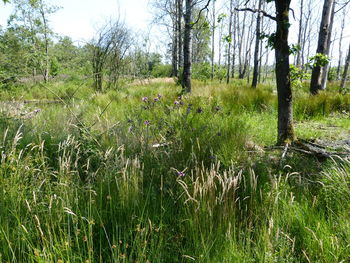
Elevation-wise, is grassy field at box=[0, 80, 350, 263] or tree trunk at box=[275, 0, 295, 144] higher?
tree trunk at box=[275, 0, 295, 144]

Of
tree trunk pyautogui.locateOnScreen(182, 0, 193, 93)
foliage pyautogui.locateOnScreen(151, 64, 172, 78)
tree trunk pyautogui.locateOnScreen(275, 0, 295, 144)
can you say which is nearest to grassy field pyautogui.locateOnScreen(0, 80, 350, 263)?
tree trunk pyautogui.locateOnScreen(275, 0, 295, 144)

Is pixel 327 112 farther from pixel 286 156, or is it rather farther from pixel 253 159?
pixel 253 159

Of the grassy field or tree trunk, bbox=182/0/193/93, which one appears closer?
the grassy field

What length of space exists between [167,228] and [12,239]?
838 millimetres

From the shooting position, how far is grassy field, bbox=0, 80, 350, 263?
3.81 ft

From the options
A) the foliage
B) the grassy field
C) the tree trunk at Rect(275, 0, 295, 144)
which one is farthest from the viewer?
A: the foliage

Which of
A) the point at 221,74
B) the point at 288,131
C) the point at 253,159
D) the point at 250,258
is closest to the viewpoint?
the point at 250,258

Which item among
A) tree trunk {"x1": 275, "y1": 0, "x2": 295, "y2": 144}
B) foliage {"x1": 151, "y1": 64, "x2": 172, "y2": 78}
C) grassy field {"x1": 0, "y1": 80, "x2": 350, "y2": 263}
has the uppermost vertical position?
foliage {"x1": 151, "y1": 64, "x2": 172, "y2": 78}

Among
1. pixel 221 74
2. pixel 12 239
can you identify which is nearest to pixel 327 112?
pixel 12 239

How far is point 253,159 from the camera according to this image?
2.51 metres

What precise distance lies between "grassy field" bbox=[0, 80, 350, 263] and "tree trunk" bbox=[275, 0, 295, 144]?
32 centimetres

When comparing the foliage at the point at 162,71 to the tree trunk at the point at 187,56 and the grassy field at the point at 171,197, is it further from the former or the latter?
the grassy field at the point at 171,197

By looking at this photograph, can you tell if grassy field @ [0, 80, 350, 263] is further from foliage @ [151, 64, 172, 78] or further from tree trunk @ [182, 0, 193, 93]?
foliage @ [151, 64, 172, 78]

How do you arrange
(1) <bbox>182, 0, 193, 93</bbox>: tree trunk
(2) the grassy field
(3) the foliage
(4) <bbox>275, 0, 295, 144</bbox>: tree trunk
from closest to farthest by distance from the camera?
(2) the grassy field < (4) <bbox>275, 0, 295, 144</bbox>: tree trunk < (1) <bbox>182, 0, 193, 93</bbox>: tree trunk < (3) the foliage
